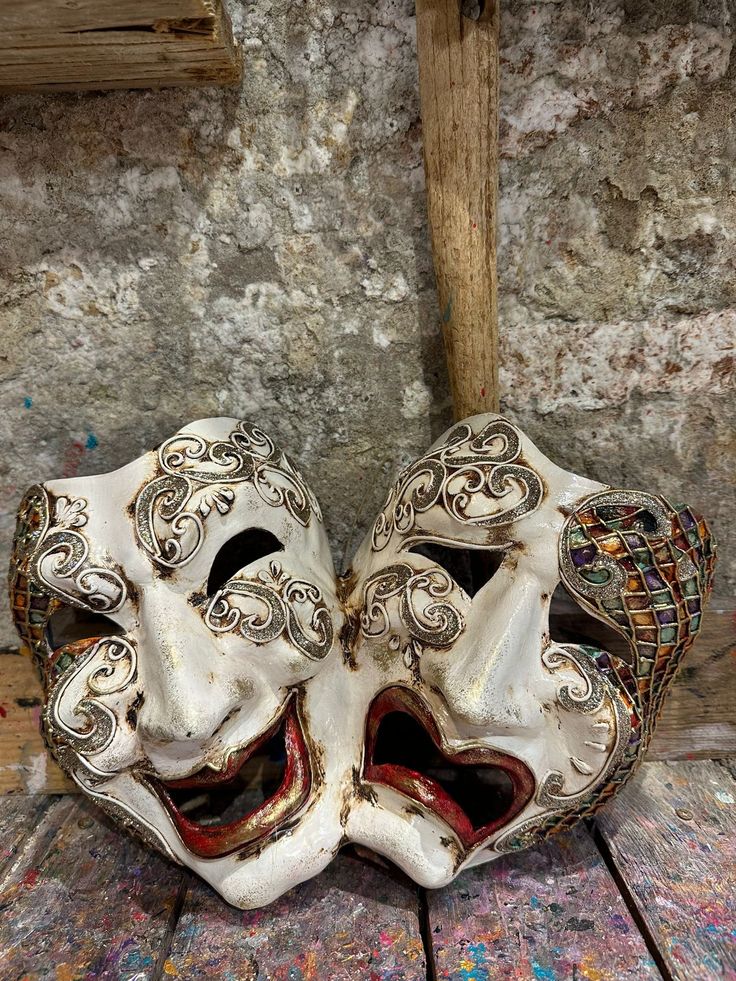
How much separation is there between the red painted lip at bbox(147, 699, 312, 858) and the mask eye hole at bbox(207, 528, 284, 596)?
31cm

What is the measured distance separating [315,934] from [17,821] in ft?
1.96

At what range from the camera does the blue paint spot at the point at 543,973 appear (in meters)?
1.00

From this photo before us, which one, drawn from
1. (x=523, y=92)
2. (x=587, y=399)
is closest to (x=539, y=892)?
(x=587, y=399)

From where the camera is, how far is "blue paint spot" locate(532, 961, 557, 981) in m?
1.00

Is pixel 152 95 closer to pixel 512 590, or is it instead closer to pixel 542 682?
pixel 512 590

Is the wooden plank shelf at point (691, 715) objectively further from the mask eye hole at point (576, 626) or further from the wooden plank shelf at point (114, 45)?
the wooden plank shelf at point (114, 45)

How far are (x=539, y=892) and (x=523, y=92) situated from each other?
1218 mm

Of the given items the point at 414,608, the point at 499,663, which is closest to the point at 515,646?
the point at 499,663

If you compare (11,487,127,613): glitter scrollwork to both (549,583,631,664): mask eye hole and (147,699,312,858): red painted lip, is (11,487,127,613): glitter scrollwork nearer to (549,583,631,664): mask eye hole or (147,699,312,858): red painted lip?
(147,699,312,858): red painted lip

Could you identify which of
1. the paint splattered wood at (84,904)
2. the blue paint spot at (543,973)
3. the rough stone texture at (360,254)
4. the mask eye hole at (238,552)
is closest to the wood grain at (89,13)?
the rough stone texture at (360,254)

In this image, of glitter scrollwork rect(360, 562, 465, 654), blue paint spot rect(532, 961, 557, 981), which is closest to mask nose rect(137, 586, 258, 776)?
glitter scrollwork rect(360, 562, 465, 654)

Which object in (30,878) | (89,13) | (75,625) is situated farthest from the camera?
(75,625)

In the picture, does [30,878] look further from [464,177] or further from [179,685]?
[464,177]

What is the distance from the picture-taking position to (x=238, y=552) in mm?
1317
